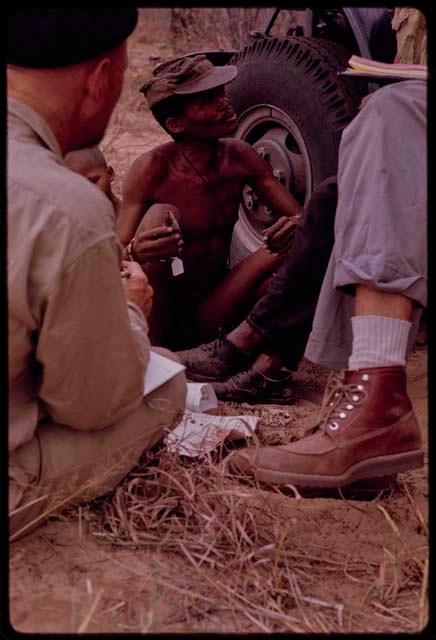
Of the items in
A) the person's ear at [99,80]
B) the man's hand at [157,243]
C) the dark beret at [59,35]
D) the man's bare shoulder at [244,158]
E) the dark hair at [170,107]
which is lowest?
the man's hand at [157,243]

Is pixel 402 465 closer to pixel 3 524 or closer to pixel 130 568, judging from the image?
pixel 130 568

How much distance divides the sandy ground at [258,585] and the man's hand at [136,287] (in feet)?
1.92

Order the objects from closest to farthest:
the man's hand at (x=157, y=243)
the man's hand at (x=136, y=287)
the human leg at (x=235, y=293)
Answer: the man's hand at (x=136, y=287), the man's hand at (x=157, y=243), the human leg at (x=235, y=293)

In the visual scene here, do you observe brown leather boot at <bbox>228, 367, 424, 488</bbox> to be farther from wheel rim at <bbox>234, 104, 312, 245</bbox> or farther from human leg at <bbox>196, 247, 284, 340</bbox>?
wheel rim at <bbox>234, 104, 312, 245</bbox>

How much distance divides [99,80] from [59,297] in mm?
549

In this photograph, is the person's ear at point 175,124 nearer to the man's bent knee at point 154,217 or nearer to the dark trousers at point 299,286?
the man's bent knee at point 154,217

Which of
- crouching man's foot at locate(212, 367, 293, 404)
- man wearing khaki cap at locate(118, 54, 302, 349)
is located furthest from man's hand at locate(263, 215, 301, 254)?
crouching man's foot at locate(212, 367, 293, 404)

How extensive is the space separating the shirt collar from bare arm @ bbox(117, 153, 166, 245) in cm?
194

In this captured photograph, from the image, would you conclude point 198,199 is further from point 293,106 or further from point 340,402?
point 340,402

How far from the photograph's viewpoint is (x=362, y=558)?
7.59 ft

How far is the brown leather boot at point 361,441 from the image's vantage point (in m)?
2.32

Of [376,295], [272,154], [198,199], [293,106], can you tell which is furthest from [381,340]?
[272,154]

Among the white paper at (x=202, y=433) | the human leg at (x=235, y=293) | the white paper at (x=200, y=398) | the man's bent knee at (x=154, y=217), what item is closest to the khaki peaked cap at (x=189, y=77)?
the man's bent knee at (x=154, y=217)

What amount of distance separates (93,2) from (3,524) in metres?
1.19
